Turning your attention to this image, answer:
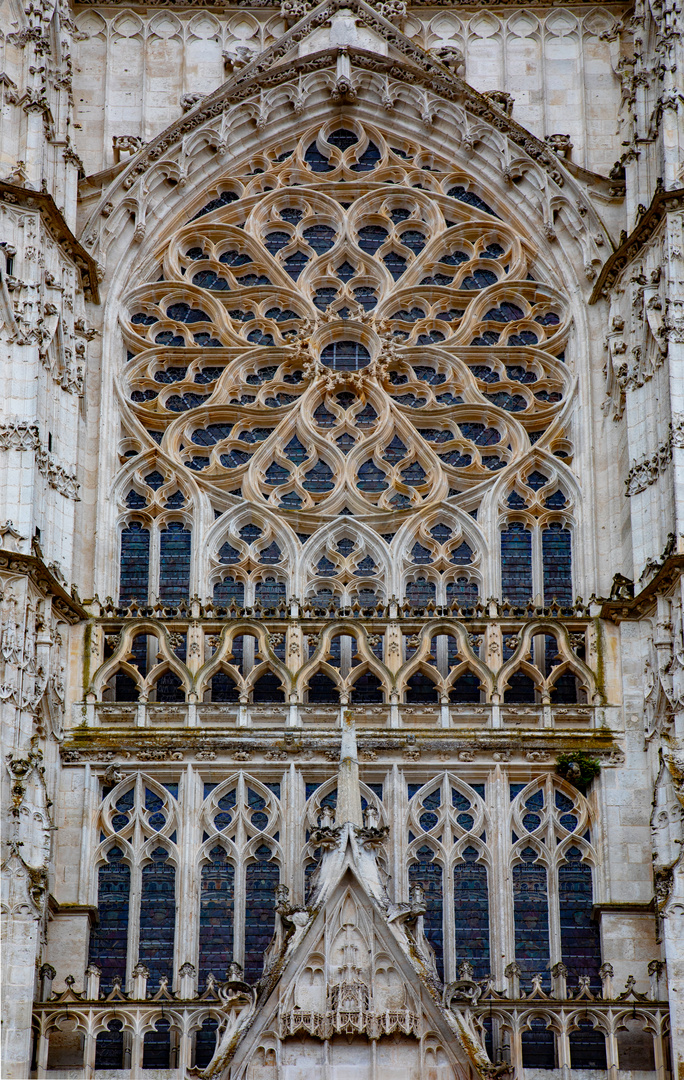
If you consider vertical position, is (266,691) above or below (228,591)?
below

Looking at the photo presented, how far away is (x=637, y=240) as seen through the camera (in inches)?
1016

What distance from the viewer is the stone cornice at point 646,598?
2325 cm

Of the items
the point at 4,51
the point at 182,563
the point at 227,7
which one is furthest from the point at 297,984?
the point at 227,7

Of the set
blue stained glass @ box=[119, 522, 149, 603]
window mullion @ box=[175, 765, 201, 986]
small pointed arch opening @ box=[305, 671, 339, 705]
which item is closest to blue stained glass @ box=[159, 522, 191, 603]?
blue stained glass @ box=[119, 522, 149, 603]

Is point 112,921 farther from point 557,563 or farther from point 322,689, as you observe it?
point 557,563

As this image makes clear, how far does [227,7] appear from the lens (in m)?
28.8

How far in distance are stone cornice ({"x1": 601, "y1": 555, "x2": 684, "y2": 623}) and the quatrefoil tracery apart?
243 cm

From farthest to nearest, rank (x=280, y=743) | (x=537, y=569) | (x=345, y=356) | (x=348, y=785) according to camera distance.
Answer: (x=345, y=356), (x=537, y=569), (x=280, y=743), (x=348, y=785)

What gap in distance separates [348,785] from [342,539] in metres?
4.31

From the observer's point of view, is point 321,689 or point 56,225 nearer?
point 321,689

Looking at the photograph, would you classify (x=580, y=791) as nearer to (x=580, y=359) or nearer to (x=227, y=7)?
(x=580, y=359)

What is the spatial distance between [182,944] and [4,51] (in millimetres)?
10382

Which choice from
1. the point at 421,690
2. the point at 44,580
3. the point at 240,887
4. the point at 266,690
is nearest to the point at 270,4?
the point at 44,580

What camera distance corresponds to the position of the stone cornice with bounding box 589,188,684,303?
25.2 m
